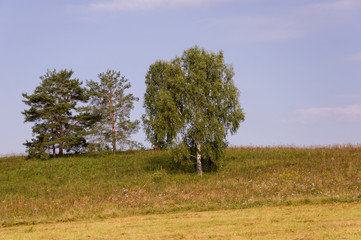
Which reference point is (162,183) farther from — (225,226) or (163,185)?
(225,226)

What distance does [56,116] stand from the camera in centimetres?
4631

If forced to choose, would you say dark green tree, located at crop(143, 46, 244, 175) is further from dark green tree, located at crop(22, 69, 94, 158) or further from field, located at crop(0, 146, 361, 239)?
dark green tree, located at crop(22, 69, 94, 158)

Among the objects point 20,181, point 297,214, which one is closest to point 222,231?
point 297,214

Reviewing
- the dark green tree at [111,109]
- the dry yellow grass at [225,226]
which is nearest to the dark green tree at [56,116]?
the dark green tree at [111,109]

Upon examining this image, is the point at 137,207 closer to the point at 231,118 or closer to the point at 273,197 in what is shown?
the point at 273,197

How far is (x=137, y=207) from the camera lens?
1986 cm

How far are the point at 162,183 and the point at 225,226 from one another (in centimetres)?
1543

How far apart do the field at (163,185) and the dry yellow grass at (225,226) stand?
0.38 meters

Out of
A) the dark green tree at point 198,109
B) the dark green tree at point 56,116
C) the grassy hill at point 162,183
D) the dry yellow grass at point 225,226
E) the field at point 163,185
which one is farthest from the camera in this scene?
the dark green tree at point 56,116

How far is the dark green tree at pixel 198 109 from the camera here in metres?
31.9

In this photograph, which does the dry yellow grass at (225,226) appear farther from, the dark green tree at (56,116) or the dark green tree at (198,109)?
the dark green tree at (56,116)

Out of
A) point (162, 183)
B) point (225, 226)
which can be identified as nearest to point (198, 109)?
point (162, 183)

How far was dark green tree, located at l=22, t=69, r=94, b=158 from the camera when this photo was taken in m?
45.8

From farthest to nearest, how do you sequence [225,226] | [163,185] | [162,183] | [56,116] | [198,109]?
[56,116], [198,109], [162,183], [163,185], [225,226]
